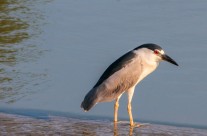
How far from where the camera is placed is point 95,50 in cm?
1053

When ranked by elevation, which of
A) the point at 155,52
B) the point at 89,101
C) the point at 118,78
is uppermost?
the point at 155,52

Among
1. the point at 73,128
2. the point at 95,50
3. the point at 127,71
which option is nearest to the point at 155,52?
the point at 127,71

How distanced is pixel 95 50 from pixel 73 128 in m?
2.40

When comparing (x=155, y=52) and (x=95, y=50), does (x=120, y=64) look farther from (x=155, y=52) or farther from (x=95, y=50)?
(x=95, y=50)

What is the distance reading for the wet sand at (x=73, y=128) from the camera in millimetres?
8156

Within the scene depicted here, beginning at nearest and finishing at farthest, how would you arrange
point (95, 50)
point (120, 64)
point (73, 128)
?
point (73, 128) → point (120, 64) → point (95, 50)

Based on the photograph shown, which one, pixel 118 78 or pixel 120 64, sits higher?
pixel 120 64

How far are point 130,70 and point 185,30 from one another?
2.77 m

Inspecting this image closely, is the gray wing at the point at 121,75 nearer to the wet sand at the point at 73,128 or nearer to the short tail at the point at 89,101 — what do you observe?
the short tail at the point at 89,101

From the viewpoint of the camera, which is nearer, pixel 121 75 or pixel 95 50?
pixel 121 75

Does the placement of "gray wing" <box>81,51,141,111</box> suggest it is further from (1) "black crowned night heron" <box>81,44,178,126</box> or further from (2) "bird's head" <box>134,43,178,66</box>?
(2) "bird's head" <box>134,43,178,66</box>

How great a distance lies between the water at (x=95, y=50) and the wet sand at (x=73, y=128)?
0.96 ft

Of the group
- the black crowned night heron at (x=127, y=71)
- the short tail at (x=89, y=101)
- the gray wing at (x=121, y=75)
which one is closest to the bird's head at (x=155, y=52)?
the black crowned night heron at (x=127, y=71)

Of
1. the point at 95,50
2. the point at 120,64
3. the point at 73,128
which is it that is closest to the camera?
the point at 73,128
